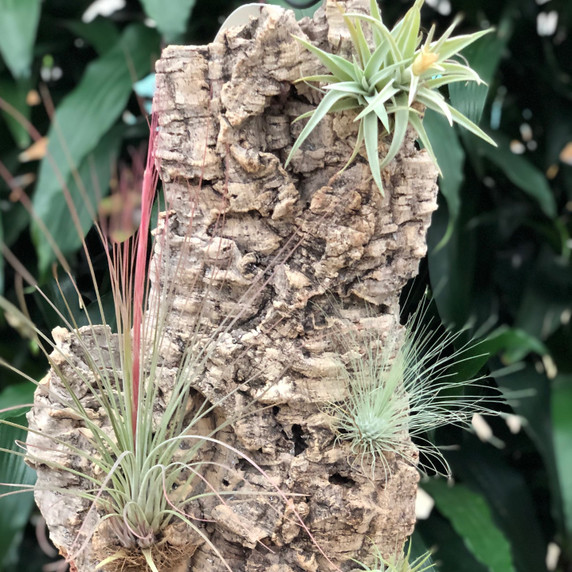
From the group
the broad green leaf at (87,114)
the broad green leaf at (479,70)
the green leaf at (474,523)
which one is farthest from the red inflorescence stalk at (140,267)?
the green leaf at (474,523)

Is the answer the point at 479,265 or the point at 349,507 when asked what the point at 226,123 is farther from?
the point at 479,265

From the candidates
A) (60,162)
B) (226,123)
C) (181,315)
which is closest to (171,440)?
(181,315)

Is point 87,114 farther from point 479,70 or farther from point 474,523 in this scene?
point 474,523

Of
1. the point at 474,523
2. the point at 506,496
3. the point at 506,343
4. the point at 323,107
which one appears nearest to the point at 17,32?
the point at 323,107

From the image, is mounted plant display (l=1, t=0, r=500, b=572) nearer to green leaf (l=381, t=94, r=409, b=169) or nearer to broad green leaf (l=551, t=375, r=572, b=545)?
green leaf (l=381, t=94, r=409, b=169)

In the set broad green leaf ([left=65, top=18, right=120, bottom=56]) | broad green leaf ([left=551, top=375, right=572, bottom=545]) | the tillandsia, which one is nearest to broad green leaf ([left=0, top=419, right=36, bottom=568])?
the tillandsia
